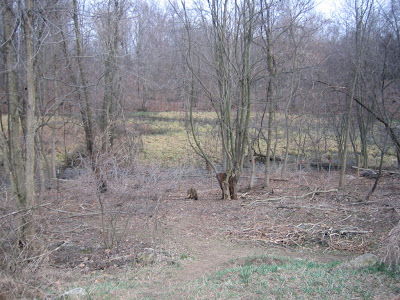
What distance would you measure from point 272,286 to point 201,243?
3897 mm

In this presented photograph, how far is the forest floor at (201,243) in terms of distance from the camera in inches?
182

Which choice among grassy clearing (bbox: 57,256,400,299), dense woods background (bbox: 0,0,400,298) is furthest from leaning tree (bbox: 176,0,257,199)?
grassy clearing (bbox: 57,256,400,299)

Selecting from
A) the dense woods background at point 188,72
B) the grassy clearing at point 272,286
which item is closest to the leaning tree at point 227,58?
the dense woods background at point 188,72

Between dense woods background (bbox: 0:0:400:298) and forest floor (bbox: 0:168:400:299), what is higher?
dense woods background (bbox: 0:0:400:298)

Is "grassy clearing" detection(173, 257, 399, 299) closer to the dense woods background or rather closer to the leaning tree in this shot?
the dense woods background

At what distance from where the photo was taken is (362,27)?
512 inches

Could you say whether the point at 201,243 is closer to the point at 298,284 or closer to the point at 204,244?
the point at 204,244

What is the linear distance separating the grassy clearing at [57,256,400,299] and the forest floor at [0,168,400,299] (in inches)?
0.6

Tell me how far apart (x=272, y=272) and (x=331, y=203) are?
6.32 m

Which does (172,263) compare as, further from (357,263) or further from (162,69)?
(162,69)

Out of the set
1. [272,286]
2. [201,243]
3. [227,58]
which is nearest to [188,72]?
[227,58]

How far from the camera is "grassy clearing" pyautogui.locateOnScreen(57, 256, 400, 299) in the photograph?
4.16 meters

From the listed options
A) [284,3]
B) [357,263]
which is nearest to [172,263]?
[357,263]

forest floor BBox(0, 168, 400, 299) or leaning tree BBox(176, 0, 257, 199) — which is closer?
forest floor BBox(0, 168, 400, 299)
